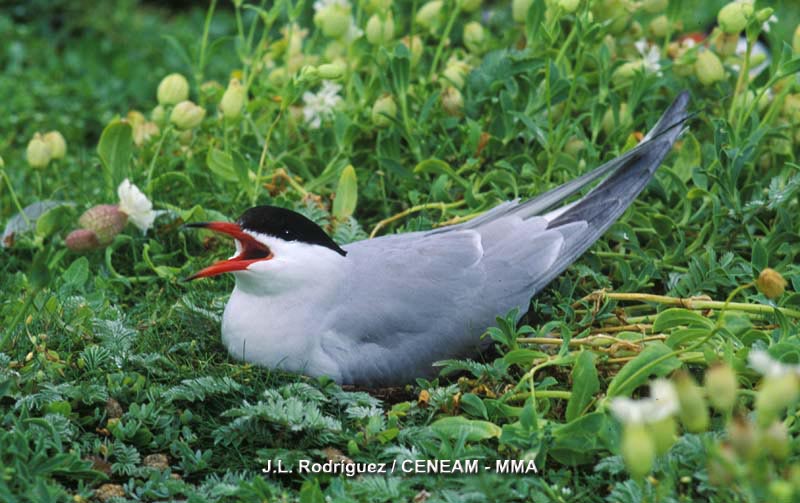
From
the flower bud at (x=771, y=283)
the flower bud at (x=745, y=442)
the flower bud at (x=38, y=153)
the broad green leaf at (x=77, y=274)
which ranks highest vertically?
the flower bud at (x=745, y=442)

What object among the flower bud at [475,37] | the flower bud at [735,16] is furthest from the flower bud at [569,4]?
the flower bud at [475,37]

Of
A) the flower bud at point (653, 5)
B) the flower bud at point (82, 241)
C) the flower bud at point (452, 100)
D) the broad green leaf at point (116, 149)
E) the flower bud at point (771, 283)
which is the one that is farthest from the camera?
the flower bud at point (653, 5)

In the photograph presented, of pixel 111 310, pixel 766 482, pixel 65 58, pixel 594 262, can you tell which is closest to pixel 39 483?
pixel 111 310

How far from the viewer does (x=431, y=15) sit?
12.1 feet

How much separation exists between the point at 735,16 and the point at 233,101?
1.47m

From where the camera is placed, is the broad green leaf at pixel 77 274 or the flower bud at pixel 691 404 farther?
the broad green leaf at pixel 77 274

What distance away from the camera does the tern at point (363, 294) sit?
8.13 ft

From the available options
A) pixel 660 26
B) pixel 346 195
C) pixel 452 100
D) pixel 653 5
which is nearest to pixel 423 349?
pixel 346 195

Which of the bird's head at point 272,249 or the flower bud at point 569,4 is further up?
the flower bud at point 569,4

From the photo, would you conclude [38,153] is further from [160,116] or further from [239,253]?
[239,253]

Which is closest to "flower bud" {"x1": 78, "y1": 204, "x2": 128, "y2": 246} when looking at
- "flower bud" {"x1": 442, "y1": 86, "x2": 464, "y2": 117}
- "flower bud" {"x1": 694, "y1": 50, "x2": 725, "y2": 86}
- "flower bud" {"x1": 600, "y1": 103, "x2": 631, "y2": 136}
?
"flower bud" {"x1": 442, "y1": 86, "x2": 464, "y2": 117}

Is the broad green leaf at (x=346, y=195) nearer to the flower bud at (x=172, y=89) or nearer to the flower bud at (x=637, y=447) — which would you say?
the flower bud at (x=172, y=89)

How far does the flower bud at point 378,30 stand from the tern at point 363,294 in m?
0.95

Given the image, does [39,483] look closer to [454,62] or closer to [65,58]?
[454,62]
